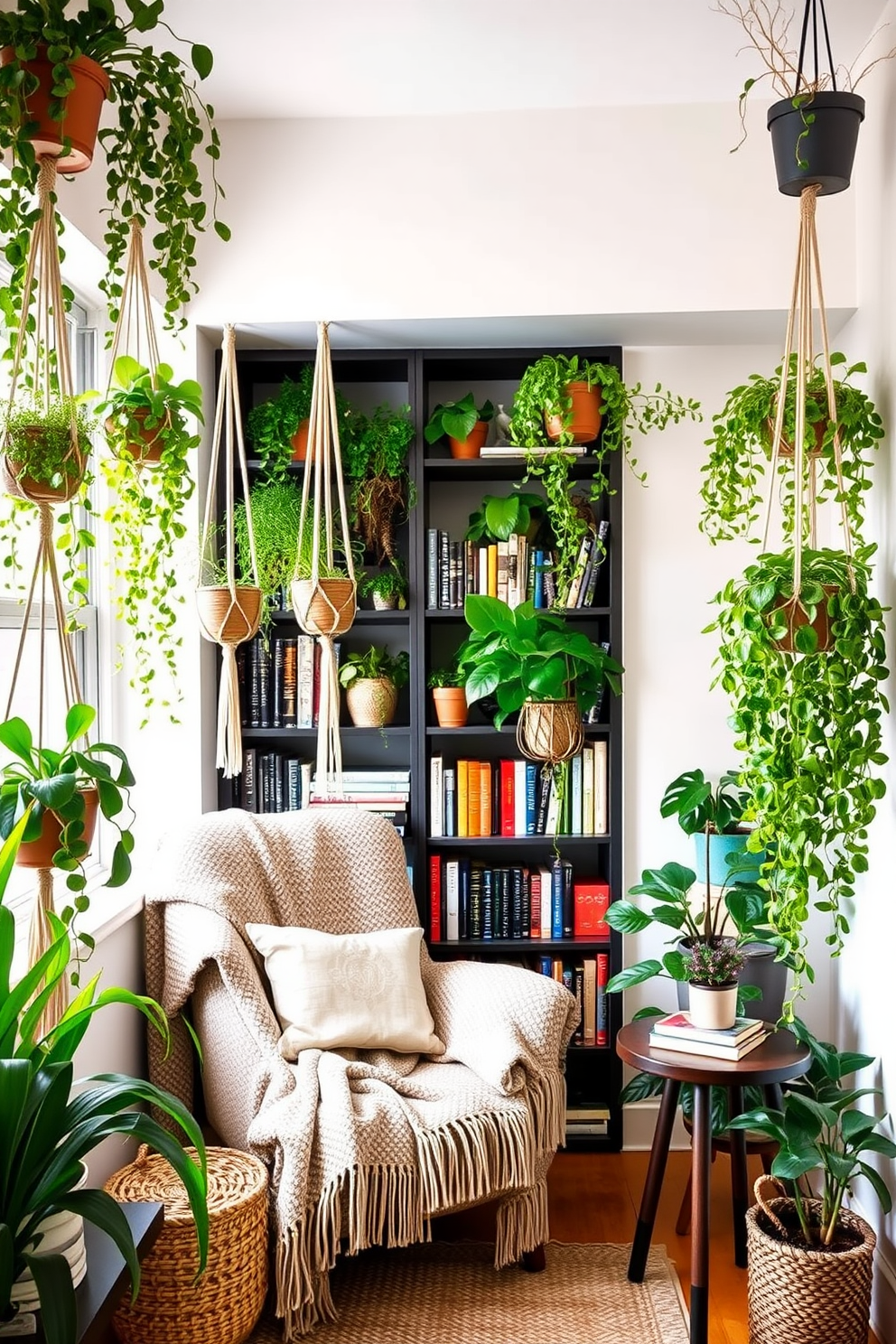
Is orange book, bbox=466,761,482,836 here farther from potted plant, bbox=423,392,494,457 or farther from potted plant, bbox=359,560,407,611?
potted plant, bbox=423,392,494,457

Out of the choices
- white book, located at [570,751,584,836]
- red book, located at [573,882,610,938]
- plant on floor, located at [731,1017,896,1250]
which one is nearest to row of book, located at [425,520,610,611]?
white book, located at [570,751,584,836]

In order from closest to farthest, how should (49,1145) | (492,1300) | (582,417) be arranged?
(49,1145)
(492,1300)
(582,417)

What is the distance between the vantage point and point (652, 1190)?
2520mm

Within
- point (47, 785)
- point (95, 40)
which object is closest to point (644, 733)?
point (47, 785)

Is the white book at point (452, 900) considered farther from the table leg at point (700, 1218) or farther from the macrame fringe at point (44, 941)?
the macrame fringe at point (44, 941)

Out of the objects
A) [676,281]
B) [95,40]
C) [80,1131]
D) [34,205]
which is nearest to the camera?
[80,1131]

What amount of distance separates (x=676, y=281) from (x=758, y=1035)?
1.86 m

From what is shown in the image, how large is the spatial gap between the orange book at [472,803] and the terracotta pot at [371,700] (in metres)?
0.29

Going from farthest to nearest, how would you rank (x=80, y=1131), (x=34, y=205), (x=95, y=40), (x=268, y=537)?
1. (x=268, y=537)
2. (x=34, y=205)
3. (x=95, y=40)
4. (x=80, y=1131)

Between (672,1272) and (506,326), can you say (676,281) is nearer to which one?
(506,326)

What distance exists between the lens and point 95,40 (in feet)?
5.41

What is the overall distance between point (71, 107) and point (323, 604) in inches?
55.1

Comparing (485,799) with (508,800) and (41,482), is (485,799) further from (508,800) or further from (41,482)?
(41,482)

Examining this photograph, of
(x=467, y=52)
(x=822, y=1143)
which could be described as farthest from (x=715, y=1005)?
(x=467, y=52)
